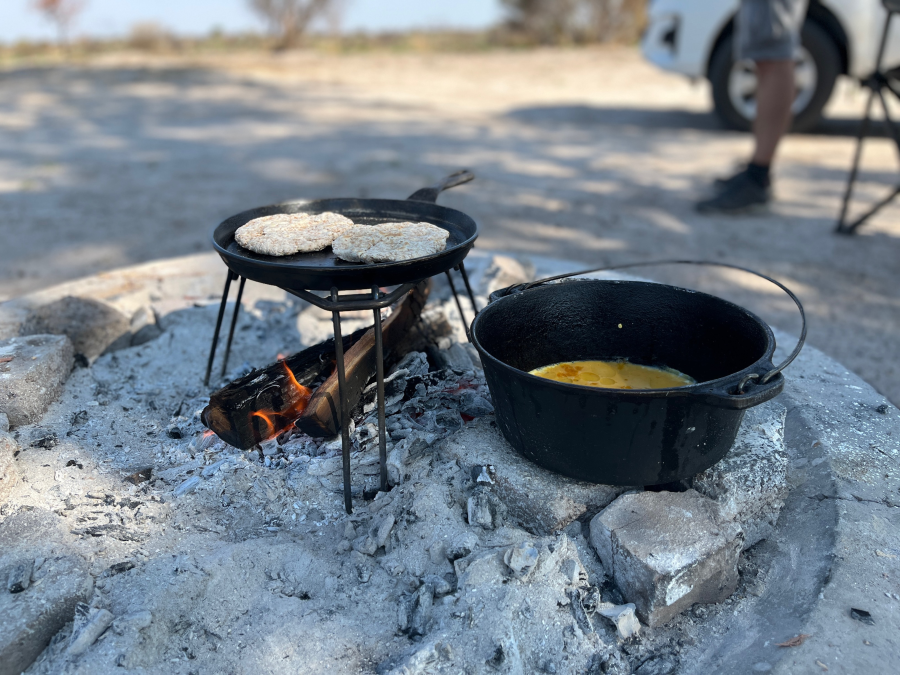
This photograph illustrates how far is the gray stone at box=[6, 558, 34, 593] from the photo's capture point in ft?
5.15

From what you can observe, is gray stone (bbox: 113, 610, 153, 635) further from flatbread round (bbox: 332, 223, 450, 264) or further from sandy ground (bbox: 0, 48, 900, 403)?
sandy ground (bbox: 0, 48, 900, 403)

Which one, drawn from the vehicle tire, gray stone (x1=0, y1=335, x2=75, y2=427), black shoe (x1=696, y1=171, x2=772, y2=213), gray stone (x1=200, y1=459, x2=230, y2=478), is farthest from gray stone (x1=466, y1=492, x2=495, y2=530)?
the vehicle tire

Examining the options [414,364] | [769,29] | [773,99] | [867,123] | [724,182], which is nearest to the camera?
[414,364]

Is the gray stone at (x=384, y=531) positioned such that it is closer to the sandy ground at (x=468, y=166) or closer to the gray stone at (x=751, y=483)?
the gray stone at (x=751, y=483)

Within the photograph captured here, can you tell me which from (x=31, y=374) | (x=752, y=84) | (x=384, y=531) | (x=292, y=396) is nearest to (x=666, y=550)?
(x=384, y=531)

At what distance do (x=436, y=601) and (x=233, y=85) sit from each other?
37.1 ft

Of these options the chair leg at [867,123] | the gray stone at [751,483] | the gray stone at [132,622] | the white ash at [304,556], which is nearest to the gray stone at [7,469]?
the white ash at [304,556]

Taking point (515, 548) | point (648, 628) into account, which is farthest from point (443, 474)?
point (648, 628)

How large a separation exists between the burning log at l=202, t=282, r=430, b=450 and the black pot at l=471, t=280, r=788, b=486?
0.44 meters

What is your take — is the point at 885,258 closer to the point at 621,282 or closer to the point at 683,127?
the point at 621,282

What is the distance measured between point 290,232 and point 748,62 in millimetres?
6103

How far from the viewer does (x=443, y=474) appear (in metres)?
1.87

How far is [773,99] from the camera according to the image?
4.77 meters

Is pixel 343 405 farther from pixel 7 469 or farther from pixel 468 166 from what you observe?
pixel 468 166
